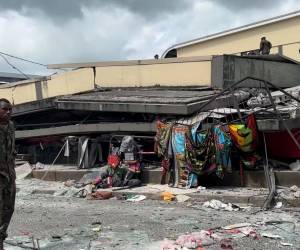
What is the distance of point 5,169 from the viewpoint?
5.81 meters

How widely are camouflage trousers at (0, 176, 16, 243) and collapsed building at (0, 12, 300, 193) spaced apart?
5635 mm

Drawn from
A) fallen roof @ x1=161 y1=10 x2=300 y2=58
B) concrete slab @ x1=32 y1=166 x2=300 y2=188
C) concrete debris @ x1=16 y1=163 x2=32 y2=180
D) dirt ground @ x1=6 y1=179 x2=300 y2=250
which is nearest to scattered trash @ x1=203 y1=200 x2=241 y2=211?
dirt ground @ x1=6 y1=179 x2=300 y2=250

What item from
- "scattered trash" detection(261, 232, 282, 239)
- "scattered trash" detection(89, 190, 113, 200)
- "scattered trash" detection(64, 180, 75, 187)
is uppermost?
"scattered trash" detection(261, 232, 282, 239)

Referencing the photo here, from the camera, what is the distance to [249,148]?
11.3m

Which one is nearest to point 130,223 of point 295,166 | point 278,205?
point 278,205

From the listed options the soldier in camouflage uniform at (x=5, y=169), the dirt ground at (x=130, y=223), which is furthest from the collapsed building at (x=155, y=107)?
the soldier in camouflage uniform at (x=5, y=169)

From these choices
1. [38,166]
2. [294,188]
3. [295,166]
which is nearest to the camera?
[294,188]

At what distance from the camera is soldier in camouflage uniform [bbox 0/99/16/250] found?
228 inches

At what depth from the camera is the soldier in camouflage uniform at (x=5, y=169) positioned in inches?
228

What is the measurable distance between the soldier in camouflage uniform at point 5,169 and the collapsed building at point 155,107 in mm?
5509

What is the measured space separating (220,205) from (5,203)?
4.69m

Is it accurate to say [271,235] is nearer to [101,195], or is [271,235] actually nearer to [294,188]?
[294,188]

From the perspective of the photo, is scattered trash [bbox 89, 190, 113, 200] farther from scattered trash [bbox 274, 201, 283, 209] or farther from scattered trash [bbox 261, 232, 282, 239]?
scattered trash [bbox 261, 232, 282, 239]

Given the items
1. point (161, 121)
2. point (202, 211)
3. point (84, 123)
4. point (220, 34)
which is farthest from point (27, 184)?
point (220, 34)
